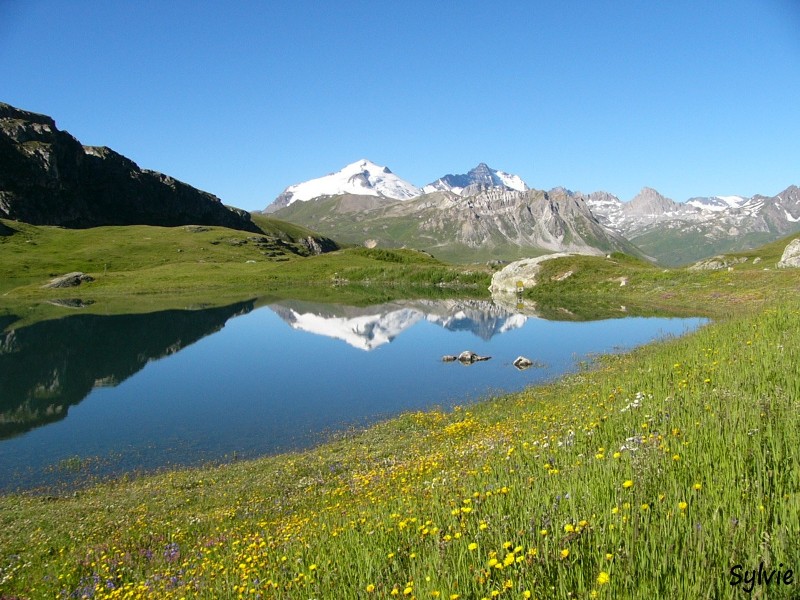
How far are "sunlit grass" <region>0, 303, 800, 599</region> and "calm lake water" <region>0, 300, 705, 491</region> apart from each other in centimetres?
848

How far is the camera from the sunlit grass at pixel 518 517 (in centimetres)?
518

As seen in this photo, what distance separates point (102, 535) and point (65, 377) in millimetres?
35412

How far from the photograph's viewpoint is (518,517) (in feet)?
23.0

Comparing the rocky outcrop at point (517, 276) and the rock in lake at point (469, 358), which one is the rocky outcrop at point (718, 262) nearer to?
the rocky outcrop at point (517, 276)

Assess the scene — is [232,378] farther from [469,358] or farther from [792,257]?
[792,257]

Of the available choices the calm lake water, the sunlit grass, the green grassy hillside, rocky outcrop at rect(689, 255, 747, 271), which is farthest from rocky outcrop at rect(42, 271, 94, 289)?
rocky outcrop at rect(689, 255, 747, 271)

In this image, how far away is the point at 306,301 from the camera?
106 metres

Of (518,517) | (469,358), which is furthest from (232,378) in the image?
(518,517)

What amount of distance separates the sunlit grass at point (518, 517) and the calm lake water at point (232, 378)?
334 inches

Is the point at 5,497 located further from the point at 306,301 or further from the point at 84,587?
the point at 306,301

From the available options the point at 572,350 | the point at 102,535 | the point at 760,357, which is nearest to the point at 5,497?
the point at 102,535

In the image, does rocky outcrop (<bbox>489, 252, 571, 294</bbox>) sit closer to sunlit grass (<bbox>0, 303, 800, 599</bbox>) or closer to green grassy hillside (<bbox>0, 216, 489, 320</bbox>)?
green grassy hillside (<bbox>0, 216, 489, 320</bbox>)

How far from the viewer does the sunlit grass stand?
518cm

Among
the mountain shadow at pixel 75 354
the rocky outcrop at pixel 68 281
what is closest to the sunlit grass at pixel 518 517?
the mountain shadow at pixel 75 354
